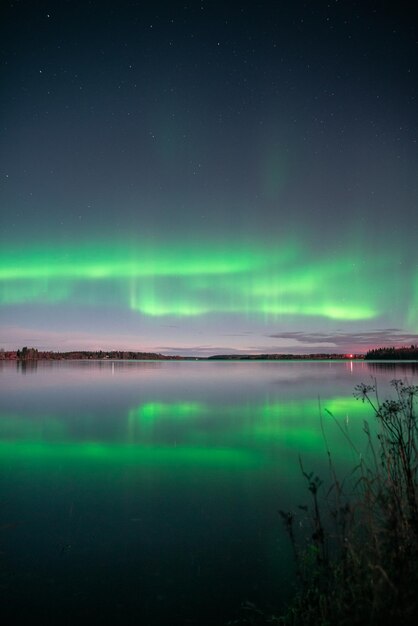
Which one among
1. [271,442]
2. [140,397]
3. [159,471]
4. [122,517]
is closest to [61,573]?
[122,517]

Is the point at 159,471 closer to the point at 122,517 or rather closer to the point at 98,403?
the point at 122,517

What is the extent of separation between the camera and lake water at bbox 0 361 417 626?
587 cm

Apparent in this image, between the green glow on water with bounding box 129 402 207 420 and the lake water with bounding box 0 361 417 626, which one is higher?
the lake water with bounding box 0 361 417 626

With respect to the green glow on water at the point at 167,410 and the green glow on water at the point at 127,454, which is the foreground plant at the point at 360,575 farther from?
the green glow on water at the point at 167,410

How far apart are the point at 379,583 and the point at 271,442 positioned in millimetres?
12873

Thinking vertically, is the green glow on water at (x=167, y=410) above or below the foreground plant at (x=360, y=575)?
below

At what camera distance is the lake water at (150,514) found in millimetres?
5871

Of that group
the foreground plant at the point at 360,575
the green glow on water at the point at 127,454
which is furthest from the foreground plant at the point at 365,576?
the green glow on water at the point at 127,454

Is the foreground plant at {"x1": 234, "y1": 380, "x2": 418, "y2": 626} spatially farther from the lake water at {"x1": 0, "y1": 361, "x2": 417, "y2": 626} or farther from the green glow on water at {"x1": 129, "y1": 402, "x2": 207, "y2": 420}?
the green glow on water at {"x1": 129, "y1": 402, "x2": 207, "y2": 420}

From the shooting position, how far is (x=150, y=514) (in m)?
8.84

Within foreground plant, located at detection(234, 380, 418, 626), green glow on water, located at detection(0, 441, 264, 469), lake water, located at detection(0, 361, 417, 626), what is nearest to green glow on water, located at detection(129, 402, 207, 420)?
lake water, located at detection(0, 361, 417, 626)

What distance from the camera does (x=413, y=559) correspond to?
5012mm

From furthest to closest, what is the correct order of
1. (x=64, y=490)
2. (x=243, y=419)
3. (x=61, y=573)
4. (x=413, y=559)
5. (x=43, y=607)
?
(x=243, y=419), (x=64, y=490), (x=61, y=573), (x=43, y=607), (x=413, y=559)

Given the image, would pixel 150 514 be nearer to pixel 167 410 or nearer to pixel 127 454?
pixel 127 454
